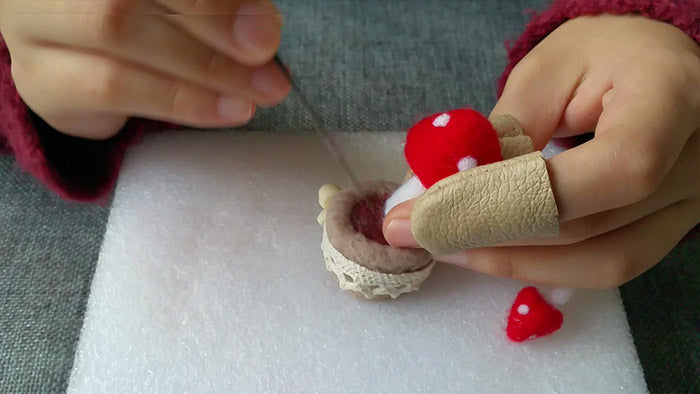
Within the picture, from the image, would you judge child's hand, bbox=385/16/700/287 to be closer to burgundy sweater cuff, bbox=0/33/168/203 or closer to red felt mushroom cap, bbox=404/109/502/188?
red felt mushroom cap, bbox=404/109/502/188

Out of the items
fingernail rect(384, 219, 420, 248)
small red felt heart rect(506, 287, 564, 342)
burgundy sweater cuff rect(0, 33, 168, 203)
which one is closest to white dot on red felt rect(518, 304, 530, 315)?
small red felt heart rect(506, 287, 564, 342)

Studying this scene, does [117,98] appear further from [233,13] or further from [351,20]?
[351,20]

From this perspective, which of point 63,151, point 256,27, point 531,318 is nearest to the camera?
point 256,27

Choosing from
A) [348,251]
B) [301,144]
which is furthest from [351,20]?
[348,251]

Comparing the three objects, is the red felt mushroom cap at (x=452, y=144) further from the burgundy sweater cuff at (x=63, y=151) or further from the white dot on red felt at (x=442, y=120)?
the burgundy sweater cuff at (x=63, y=151)

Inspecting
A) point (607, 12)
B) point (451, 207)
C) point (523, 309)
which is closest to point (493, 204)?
point (451, 207)

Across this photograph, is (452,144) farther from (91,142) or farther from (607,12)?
(91,142)

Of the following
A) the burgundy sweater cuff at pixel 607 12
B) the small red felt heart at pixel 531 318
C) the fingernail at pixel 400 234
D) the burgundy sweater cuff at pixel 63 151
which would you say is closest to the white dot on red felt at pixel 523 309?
the small red felt heart at pixel 531 318
